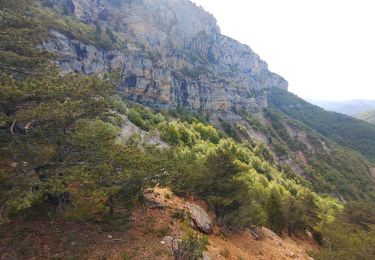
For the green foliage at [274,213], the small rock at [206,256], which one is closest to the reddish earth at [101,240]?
the small rock at [206,256]

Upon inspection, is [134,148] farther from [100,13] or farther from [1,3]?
[100,13]

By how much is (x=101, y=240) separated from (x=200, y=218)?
8.38 meters

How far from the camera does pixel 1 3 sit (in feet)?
57.1

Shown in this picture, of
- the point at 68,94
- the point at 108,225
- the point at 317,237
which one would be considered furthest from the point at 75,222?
the point at 317,237

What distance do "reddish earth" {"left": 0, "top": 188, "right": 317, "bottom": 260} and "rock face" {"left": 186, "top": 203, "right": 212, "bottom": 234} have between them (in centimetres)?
77

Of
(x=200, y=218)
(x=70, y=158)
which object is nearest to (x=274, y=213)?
(x=200, y=218)

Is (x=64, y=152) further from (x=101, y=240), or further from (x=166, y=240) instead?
(x=166, y=240)

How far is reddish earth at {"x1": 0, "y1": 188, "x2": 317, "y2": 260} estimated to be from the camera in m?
14.9

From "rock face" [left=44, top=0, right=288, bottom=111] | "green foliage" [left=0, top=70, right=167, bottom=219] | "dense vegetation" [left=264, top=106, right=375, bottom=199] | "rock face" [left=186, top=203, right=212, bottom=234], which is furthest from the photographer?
"dense vegetation" [left=264, top=106, right=375, bottom=199]

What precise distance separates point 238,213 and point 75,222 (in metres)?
12.8

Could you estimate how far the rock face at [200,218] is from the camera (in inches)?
874

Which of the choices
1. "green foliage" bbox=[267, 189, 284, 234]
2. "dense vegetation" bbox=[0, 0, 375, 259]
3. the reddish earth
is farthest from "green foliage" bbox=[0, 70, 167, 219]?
"green foliage" bbox=[267, 189, 284, 234]

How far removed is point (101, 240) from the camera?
16547mm

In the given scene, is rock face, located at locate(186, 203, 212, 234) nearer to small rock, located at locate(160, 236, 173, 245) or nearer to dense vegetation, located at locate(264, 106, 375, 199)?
small rock, located at locate(160, 236, 173, 245)
